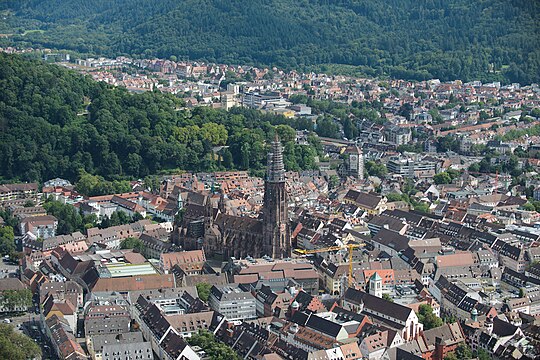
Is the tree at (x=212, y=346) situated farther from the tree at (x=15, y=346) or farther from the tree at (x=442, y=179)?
the tree at (x=442, y=179)

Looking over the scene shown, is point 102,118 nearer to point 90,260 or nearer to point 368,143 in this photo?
point 368,143

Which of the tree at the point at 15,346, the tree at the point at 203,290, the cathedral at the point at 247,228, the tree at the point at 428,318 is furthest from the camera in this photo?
the cathedral at the point at 247,228

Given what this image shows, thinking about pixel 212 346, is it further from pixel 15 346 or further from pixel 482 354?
pixel 482 354

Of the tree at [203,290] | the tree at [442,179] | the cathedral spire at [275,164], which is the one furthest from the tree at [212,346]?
the tree at [442,179]

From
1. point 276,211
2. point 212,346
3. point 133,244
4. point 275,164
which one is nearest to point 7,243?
point 133,244

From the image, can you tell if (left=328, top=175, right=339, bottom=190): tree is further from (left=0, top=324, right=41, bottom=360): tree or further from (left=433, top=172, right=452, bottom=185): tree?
(left=0, top=324, right=41, bottom=360): tree

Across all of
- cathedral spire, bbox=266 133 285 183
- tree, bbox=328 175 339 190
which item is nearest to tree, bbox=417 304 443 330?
cathedral spire, bbox=266 133 285 183
